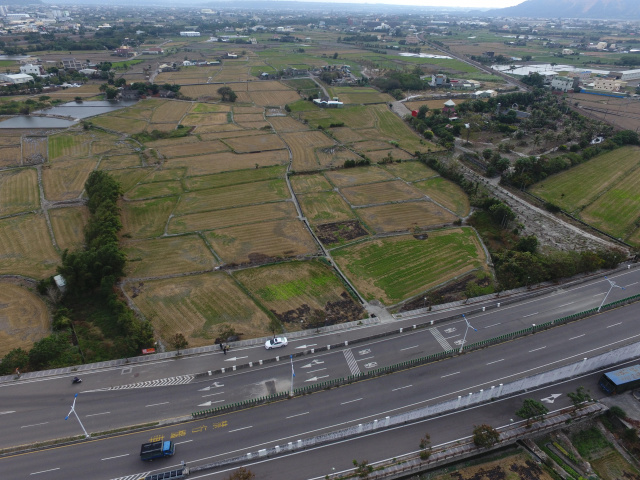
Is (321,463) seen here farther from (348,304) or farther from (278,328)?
(348,304)

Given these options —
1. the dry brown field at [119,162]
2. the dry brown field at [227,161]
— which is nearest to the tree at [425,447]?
the dry brown field at [227,161]

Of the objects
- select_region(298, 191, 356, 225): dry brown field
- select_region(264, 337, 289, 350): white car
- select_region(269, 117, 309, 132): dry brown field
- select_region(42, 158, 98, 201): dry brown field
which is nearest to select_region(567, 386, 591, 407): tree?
select_region(264, 337, 289, 350): white car

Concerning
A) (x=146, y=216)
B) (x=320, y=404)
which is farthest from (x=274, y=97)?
(x=320, y=404)

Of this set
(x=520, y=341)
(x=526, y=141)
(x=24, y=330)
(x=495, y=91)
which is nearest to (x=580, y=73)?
(x=495, y=91)

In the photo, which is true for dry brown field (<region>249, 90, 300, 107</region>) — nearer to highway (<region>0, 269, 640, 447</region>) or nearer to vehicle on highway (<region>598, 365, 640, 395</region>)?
highway (<region>0, 269, 640, 447</region>)

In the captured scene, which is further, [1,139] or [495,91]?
[495,91]

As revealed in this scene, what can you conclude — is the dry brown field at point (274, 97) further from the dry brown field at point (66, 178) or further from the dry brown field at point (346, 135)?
the dry brown field at point (66, 178)
